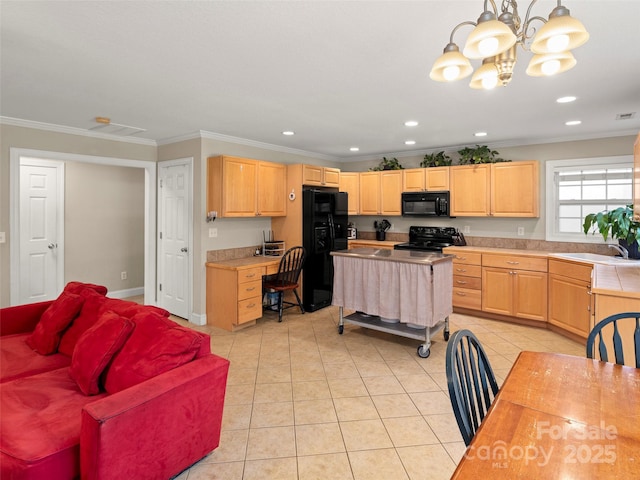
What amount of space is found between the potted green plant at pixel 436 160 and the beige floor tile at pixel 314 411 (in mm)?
4046

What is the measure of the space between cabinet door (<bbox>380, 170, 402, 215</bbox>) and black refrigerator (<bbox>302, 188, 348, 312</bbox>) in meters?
0.76

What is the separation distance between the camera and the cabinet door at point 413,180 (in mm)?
5625

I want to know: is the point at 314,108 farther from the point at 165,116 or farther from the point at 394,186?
the point at 394,186

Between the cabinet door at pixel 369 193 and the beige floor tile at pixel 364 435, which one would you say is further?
the cabinet door at pixel 369 193

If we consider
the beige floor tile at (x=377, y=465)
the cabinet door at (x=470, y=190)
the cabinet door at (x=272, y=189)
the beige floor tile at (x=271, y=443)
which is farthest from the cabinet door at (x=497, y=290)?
the beige floor tile at (x=271, y=443)

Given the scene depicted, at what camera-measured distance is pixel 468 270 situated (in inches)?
195

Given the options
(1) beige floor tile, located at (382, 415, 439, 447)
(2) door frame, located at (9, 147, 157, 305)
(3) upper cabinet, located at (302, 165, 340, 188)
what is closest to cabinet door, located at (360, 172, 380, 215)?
(3) upper cabinet, located at (302, 165, 340, 188)

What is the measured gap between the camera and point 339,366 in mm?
3406

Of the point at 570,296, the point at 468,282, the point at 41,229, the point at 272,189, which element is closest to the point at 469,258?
the point at 468,282

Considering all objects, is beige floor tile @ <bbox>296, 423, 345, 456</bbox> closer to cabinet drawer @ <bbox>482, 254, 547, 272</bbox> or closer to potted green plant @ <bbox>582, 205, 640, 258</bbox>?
cabinet drawer @ <bbox>482, 254, 547, 272</bbox>

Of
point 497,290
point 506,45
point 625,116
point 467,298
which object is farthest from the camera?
point 467,298

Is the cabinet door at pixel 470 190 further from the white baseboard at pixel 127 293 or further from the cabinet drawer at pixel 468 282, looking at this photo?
the white baseboard at pixel 127 293

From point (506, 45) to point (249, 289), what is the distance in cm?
372

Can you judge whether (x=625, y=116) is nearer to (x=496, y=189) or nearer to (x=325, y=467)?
(x=496, y=189)
